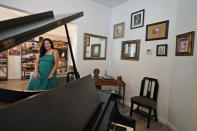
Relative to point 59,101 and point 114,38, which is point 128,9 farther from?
point 59,101

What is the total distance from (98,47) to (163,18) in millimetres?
1652

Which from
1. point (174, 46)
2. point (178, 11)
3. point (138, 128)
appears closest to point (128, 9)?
point (178, 11)

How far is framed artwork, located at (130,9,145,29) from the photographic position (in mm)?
2357

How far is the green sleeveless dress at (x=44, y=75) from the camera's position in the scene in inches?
66.8

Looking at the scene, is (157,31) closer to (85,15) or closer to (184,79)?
(184,79)

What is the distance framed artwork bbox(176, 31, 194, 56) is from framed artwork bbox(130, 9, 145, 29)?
0.88 meters

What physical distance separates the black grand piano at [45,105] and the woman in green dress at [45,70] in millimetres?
771

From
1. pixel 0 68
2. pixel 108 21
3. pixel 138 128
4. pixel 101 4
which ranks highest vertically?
pixel 101 4

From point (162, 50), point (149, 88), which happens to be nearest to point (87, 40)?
point (162, 50)

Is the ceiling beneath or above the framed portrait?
above

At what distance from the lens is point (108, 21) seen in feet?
10.1

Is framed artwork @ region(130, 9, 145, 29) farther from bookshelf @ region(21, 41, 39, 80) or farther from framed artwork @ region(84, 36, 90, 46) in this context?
bookshelf @ region(21, 41, 39, 80)

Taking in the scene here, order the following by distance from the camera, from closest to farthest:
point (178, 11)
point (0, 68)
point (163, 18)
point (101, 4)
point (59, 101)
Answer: point (59, 101) → point (178, 11) → point (163, 18) → point (101, 4) → point (0, 68)

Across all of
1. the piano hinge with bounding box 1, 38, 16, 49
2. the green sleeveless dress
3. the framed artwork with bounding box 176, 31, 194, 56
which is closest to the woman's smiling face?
the green sleeveless dress
